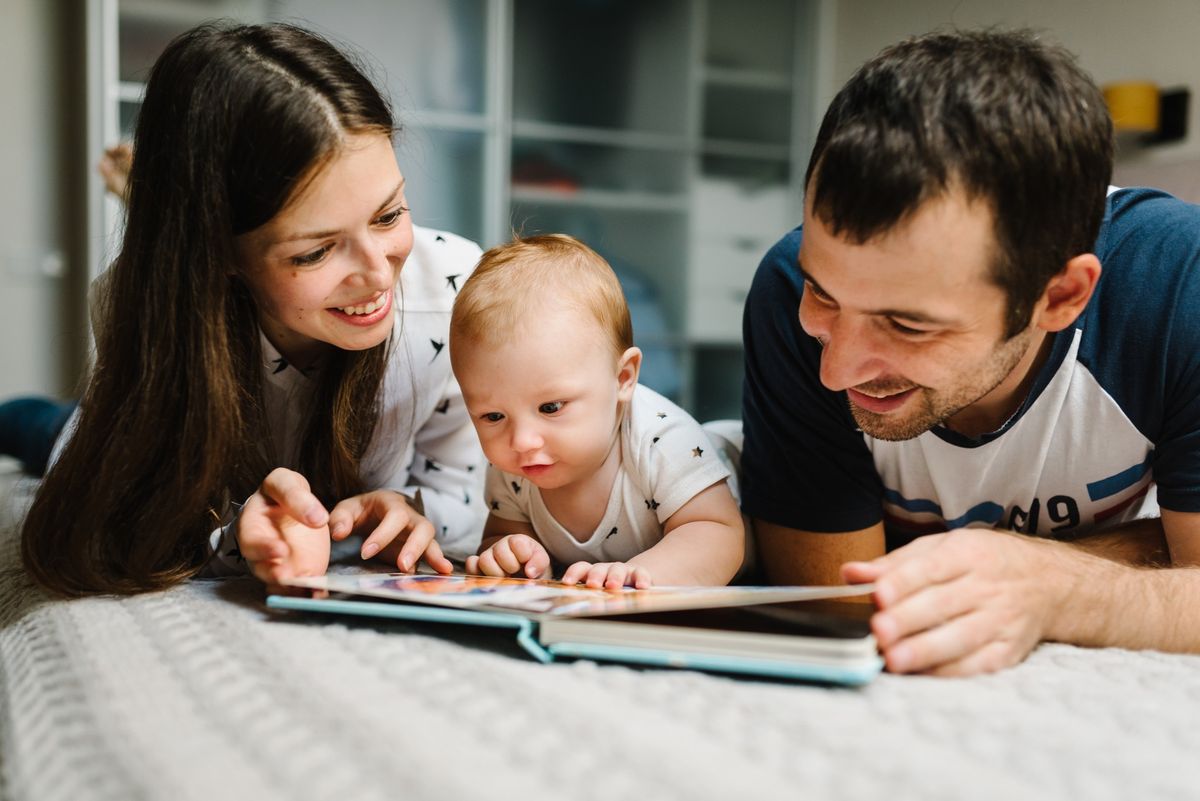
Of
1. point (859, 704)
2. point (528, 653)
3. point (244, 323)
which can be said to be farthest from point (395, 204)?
point (859, 704)

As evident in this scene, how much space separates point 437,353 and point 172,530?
0.44 m

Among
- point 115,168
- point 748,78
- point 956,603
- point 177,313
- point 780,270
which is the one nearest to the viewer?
point 956,603

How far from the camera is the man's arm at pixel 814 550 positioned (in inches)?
47.1

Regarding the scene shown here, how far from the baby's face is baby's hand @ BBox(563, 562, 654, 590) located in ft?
0.64

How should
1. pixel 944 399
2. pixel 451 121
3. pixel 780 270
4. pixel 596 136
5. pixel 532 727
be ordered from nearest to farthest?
pixel 532 727 → pixel 944 399 → pixel 780 270 → pixel 451 121 → pixel 596 136

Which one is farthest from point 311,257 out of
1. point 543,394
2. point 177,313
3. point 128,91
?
point 128,91

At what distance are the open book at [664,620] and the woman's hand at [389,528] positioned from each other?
0.63 feet

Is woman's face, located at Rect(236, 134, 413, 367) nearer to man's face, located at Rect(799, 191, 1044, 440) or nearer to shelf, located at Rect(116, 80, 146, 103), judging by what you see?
man's face, located at Rect(799, 191, 1044, 440)

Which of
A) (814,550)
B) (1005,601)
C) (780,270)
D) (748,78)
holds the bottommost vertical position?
(814,550)

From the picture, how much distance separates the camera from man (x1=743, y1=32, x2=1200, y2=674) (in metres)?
0.82

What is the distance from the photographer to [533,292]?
3.84 feet

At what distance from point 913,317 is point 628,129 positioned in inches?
120

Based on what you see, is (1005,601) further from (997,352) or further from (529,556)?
(529,556)

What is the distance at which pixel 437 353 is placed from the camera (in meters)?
1.40
